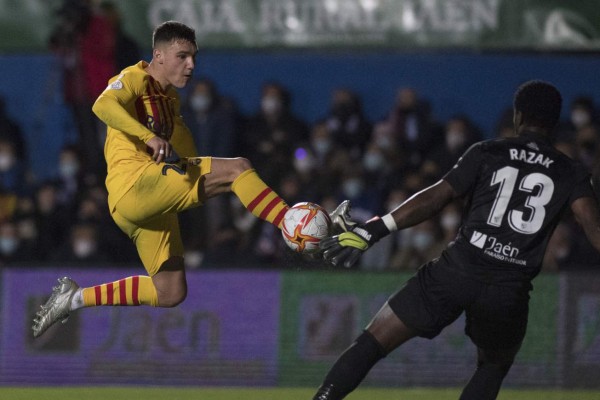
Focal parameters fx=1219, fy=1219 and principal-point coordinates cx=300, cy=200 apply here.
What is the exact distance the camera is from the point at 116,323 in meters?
10.6

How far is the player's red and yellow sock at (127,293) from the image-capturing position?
724cm

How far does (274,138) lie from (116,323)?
2794mm

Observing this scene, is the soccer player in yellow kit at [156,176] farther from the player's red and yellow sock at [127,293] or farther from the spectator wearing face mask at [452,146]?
the spectator wearing face mask at [452,146]

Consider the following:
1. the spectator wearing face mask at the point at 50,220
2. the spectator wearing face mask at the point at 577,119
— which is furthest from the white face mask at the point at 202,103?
the spectator wearing face mask at the point at 577,119

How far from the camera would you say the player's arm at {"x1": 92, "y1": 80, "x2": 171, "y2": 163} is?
6.29 meters

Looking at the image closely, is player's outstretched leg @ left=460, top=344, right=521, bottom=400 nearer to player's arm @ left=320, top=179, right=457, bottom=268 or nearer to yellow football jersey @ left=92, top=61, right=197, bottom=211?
player's arm @ left=320, top=179, right=457, bottom=268

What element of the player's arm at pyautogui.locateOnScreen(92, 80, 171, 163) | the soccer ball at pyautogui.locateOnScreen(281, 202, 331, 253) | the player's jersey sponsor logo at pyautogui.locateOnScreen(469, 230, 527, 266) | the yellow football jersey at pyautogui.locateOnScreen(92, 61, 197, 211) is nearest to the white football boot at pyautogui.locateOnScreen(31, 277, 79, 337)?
the yellow football jersey at pyautogui.locateOnScreen(92, 61, 197, 211)

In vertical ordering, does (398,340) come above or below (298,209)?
below

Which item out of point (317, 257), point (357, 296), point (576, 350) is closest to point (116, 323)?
point (357, 296)

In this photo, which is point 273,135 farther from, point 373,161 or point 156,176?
point 156,176

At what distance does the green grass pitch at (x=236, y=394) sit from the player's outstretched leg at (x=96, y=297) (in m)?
1.89

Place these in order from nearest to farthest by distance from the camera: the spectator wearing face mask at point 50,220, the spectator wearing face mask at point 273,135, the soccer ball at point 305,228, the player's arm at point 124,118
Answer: the player's arm at point 124,118
the soccer ball at point 305,228
the spectator wearing face mask at point 50,220
the spectator wearing face mask at point 273,135

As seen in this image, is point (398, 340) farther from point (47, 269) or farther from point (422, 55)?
point (422, 55)

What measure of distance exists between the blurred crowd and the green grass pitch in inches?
46.3
